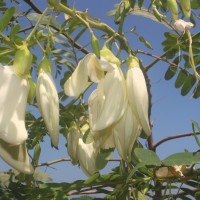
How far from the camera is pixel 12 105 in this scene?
76cm

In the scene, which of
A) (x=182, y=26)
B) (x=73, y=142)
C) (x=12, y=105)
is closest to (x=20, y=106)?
(x=12, y=105)

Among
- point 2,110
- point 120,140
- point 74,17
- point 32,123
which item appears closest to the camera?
point 2,110

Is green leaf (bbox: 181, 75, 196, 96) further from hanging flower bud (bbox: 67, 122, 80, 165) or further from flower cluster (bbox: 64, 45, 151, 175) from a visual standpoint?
flower cluster (bbox: 64, 45, 151, 175)

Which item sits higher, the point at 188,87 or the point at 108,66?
the point at 108,66

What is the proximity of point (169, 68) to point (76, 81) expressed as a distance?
2.05 ft

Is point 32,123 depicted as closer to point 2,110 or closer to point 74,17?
point 74,17

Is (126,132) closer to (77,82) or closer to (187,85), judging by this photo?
(77,82)

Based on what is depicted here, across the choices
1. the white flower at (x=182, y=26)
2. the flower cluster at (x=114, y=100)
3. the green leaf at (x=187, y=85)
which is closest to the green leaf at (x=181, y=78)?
the green leaf at (x=187, y=85)

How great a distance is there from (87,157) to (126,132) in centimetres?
23

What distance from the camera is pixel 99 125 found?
2.59 feet

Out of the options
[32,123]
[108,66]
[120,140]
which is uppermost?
[108,66]

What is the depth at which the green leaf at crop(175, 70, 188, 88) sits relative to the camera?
1.42 meters

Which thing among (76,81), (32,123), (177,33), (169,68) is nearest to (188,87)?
(169,68)

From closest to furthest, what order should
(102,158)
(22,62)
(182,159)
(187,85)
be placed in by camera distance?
1. (182,159)
2. (22,62)
3. (102,158)
4. (187,85)
